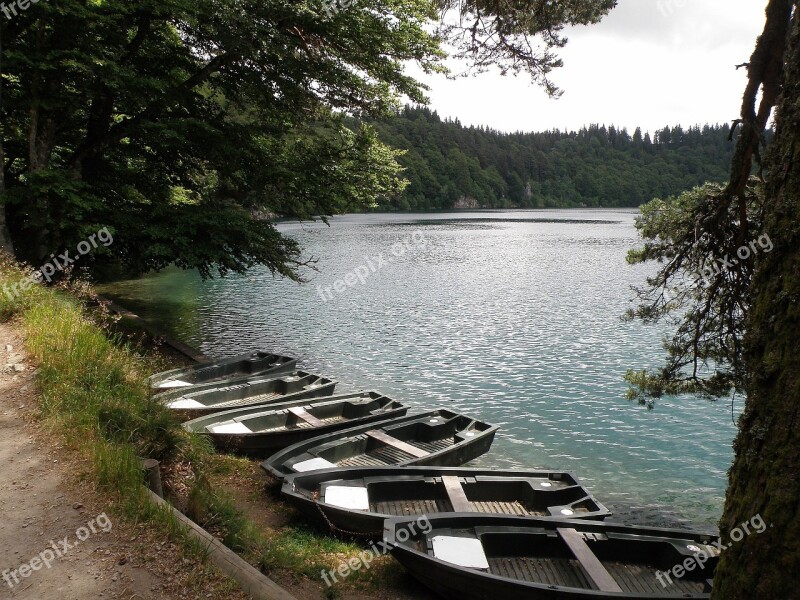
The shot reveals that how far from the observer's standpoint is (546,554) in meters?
7.71

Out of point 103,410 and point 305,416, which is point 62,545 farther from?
point 305,416

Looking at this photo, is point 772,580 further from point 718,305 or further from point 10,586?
point 718,305

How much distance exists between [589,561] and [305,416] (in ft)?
A: 22.8

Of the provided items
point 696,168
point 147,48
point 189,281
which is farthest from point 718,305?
point 696,168

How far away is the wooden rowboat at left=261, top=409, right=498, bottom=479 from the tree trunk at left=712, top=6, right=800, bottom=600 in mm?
7045

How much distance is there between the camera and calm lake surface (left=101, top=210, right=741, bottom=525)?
13664 mm

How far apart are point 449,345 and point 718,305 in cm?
1475

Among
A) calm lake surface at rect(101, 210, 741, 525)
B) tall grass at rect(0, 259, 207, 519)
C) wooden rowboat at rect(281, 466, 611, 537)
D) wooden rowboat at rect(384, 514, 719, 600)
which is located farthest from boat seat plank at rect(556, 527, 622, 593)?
tall grass at rect(0, 259, 207, 519)

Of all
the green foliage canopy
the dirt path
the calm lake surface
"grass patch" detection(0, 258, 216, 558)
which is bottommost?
the calm lake surface

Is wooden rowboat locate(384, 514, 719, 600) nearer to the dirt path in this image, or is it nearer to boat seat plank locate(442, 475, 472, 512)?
boat seat plank locate(442, 475, 472, 512)

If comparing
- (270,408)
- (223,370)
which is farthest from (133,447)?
(223,370)

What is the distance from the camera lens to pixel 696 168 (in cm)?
16488

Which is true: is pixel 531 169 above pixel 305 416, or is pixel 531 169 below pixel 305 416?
above

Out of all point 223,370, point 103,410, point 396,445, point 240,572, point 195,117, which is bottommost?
point 396,445
